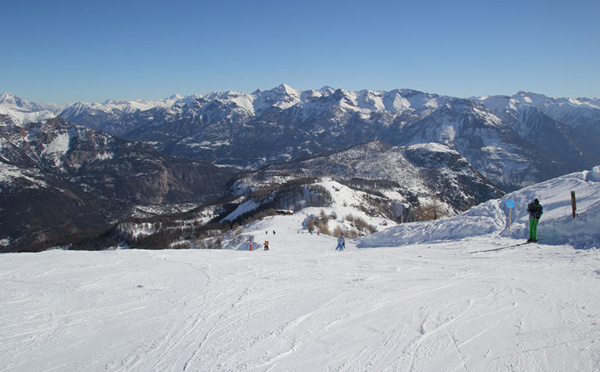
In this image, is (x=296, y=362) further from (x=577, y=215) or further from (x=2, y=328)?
(x=577, y=215)

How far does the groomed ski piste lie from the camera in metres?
7.60

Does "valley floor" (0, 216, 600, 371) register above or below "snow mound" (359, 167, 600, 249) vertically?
below

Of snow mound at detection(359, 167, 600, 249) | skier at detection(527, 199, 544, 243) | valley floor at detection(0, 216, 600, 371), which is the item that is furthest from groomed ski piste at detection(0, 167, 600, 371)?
skier at detection(527, 199, 544, 243)

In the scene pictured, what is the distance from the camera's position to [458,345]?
7.79 meters

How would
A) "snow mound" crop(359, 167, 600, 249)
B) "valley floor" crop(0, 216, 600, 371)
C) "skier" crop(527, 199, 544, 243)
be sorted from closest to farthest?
"valley floor" crop(0, 216, 600, 371), "snow mound" crop(359, 167, 600, 249), "skier" crop(527, 199, 544, 243)

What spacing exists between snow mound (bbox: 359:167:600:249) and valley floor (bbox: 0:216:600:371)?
241 centimetres

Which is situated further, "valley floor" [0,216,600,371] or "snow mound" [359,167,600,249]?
"snow mound" [359,167,600,249]

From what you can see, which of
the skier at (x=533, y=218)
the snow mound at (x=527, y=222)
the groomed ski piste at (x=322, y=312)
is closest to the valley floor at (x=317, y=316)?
the groomed ski piste at (x=322, y=312)

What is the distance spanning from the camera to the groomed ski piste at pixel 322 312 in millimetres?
7598

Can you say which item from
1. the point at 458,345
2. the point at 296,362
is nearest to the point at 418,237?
the point at 458,345

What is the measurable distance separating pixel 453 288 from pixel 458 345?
14.4 ft

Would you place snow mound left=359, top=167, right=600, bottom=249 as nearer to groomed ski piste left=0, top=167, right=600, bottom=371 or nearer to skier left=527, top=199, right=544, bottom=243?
groomed ski piste left=0, top=167, right=600, bottom=371

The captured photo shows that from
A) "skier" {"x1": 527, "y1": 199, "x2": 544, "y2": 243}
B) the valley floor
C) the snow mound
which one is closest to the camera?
the valley floor

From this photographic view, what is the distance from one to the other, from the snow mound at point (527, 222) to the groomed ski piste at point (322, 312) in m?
0.20
